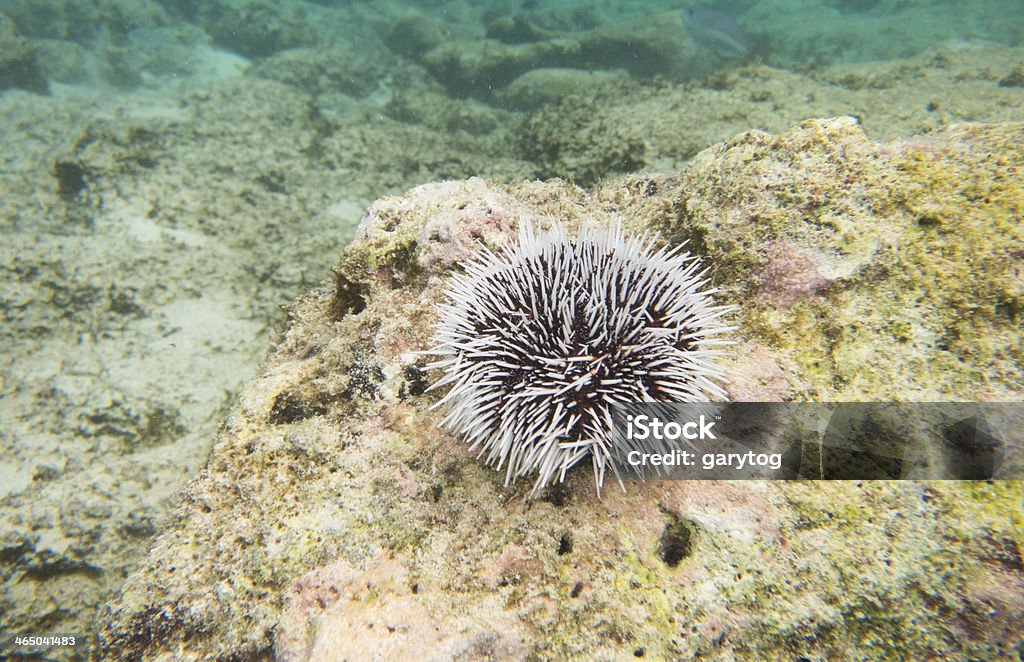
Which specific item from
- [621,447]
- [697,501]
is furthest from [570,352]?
[697,501]

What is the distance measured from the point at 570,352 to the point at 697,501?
87 cm

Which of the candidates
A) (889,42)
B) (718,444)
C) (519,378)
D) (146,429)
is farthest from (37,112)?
(889,42)

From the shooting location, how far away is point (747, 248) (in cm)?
254

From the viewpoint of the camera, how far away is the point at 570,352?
6.40 ft

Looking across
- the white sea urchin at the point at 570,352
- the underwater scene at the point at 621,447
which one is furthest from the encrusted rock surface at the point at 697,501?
the white sea urchin at the point at 570,352

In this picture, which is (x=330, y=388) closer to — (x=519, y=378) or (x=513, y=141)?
(x=519, y=378)

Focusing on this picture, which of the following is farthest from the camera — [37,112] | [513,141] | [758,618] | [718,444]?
[37,112]

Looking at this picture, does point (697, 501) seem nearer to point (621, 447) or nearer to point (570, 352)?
point (621, 447)

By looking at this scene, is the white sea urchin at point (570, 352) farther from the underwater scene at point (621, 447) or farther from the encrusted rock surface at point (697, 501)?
the encrusted rock surface at point (697, 501)

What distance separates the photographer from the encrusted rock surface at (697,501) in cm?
180

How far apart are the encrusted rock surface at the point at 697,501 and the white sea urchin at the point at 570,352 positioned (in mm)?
358

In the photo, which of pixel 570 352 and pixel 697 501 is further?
pixel 697 501

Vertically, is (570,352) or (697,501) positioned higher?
(570,352)

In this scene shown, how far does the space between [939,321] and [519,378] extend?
1993mm
